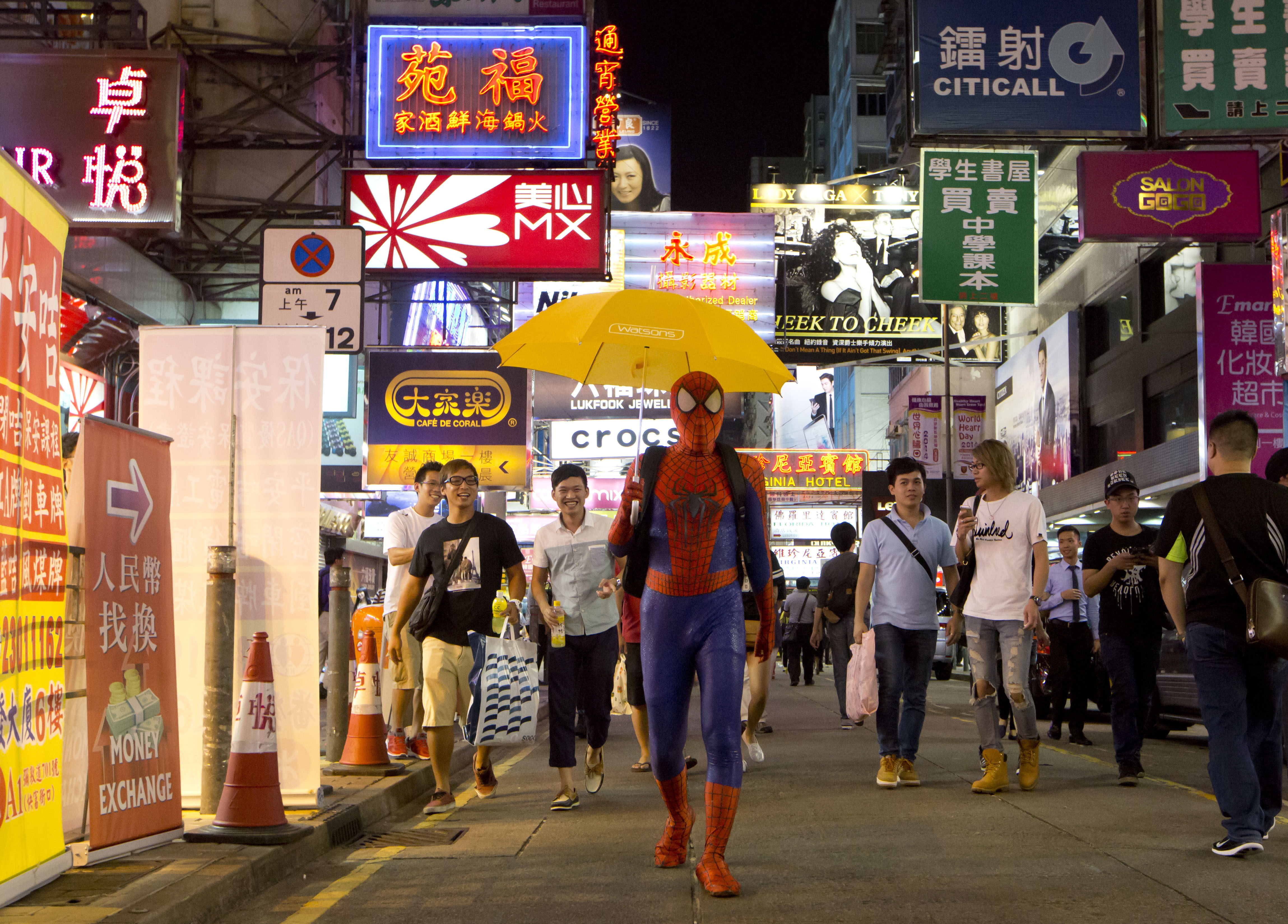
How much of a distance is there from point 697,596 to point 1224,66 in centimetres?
1217

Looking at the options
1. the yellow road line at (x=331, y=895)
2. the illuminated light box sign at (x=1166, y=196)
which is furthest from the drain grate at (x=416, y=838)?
the illuminated light box sign at (x=1166, y=196)

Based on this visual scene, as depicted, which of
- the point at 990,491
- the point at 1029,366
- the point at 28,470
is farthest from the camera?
the point at 1029,366

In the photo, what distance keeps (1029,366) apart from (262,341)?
94.5 feet

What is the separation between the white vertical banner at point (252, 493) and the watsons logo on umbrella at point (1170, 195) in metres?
11.3

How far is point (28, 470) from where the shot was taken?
15.0ft

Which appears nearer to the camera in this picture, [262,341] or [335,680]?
[262,341]

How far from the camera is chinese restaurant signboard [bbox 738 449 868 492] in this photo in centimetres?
4653

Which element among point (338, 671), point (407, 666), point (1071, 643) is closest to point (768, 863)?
Result: point (407, 666)

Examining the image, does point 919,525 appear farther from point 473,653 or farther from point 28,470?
point 28,470

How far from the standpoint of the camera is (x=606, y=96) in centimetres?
2230

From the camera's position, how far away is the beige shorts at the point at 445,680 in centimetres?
725

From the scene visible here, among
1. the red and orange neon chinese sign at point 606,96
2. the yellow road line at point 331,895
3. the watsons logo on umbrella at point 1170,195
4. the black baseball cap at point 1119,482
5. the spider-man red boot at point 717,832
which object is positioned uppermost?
the red and orange neon chinese sign at point 606,96

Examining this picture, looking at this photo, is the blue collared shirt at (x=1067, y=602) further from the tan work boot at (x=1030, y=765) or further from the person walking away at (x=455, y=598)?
the person walking away at (x=455, y=598)

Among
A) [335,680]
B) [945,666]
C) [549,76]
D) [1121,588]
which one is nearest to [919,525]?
[1121,588]
